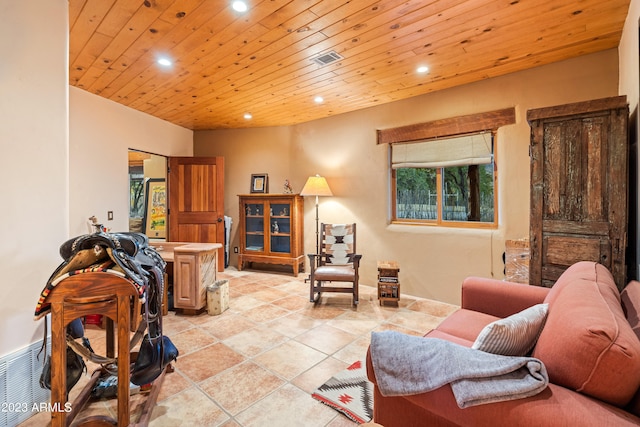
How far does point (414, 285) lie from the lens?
381 centimetres

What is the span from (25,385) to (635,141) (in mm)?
4045

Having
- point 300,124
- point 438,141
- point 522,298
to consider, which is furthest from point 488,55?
point 300,124

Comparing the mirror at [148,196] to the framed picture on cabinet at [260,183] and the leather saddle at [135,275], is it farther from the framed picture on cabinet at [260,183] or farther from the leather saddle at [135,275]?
the leather saddle at [135,275]

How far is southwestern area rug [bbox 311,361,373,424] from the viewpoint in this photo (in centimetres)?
167

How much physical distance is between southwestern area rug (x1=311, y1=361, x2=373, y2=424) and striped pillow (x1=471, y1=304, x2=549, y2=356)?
89 cm

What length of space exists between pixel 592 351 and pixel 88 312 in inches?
80.0

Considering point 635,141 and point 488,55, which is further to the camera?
point 488,55

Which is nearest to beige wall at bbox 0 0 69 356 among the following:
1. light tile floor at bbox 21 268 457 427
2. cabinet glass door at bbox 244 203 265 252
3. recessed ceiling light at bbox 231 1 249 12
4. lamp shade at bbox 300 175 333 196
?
light tile floor at bbox 21 268 457 427

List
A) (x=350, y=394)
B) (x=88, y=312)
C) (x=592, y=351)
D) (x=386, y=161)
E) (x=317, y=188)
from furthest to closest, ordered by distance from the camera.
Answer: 1. (x=317, y=188)
2. (x=386, y=161)
3. (x=350, y=394)
4. (x=88, y=312)
5. (x=592, y=351)

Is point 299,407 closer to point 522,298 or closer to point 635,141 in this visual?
point 522,298

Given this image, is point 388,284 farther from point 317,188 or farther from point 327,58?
point 327,58

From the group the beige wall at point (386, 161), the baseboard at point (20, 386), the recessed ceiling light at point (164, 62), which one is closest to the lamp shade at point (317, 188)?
the beige wall at point (386, 161)

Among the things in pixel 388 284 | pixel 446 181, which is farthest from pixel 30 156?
pixel 446 181

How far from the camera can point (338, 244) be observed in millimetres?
3924
